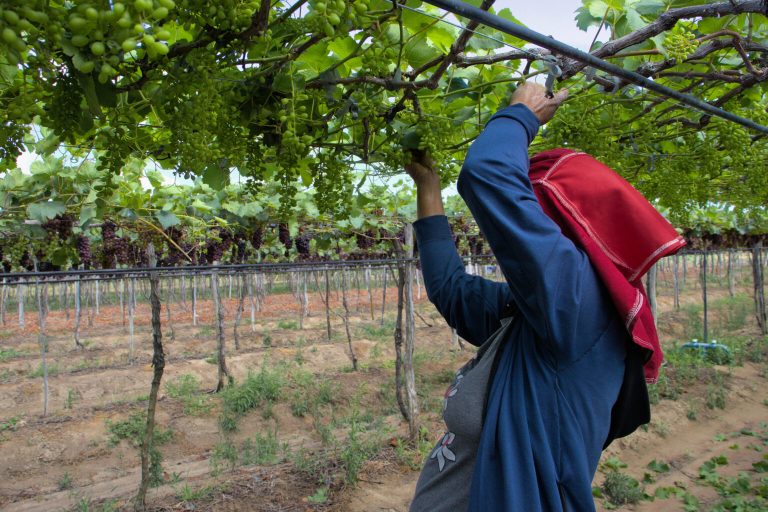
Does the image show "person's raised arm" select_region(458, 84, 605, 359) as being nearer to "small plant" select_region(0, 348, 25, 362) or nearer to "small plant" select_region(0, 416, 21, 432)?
"small plant" select_region(0, 416, 21, 432)

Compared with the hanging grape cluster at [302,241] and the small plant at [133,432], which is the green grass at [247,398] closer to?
the small plant at [133,432]

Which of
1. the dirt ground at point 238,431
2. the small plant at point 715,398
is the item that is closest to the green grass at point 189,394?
the dirt ground at point 238,431

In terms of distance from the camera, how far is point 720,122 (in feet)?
10.5

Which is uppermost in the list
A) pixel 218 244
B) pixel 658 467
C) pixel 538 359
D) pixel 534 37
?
pixel 534 37

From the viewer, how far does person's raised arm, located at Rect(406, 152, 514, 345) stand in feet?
5.81

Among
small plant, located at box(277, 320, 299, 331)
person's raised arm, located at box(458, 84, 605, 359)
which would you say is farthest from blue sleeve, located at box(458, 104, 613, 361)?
small plant, located at box(277, 320, 299, 331)

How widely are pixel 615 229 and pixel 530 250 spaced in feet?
0.80

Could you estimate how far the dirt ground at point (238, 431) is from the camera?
5.02 meters

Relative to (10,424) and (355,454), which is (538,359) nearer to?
(355,454)

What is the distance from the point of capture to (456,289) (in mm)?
1814

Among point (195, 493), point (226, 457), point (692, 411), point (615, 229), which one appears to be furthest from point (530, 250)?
point (692, 411)

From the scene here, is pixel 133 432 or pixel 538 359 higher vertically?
pixel 538 359

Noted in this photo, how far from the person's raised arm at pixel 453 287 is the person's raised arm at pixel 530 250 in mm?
318

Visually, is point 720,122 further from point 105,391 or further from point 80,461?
point 105,391
